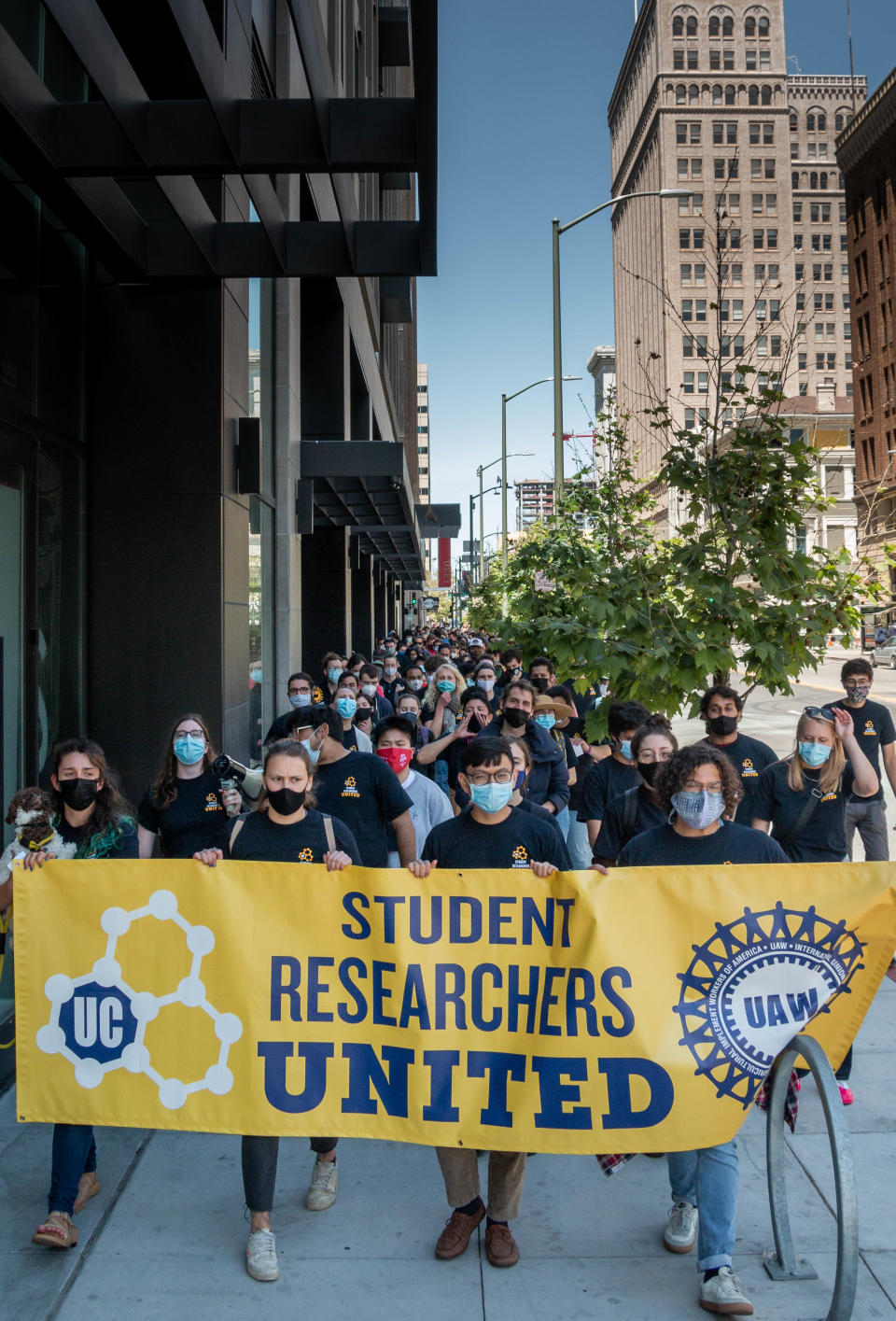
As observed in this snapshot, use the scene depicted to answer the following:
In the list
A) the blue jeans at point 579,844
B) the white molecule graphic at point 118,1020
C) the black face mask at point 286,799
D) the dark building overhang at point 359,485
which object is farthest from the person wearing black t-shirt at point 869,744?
the dark building overhang at point 359,485

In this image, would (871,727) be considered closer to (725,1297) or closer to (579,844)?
(579,844)

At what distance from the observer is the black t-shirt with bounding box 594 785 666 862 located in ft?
17.1

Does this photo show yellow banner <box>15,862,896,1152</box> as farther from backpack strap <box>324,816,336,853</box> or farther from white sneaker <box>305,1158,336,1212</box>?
white sneaker <box>305,1158,336,1212</box>

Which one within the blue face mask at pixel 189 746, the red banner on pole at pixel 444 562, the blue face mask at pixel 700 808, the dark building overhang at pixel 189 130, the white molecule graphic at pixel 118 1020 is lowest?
the white molecule graphic at pixel 118 1020

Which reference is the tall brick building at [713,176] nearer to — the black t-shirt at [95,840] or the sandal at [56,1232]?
the black t-shirt at [95,840]

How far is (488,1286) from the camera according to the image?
392cm

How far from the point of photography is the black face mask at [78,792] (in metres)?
4.67

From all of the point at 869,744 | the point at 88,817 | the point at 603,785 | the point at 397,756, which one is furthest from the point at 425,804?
the point at 869,744

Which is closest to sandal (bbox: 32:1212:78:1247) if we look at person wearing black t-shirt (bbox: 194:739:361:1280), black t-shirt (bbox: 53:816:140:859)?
person wearing black t-shirt (bbox: 194:739:361:1280)

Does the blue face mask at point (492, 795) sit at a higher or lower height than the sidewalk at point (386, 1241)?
higher

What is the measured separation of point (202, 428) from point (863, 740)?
596 centimetres

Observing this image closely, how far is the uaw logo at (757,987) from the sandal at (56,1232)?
2341mm

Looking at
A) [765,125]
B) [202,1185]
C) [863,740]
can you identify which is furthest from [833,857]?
[765,125]

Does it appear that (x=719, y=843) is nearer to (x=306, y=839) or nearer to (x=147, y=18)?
(x=306, y=839)
